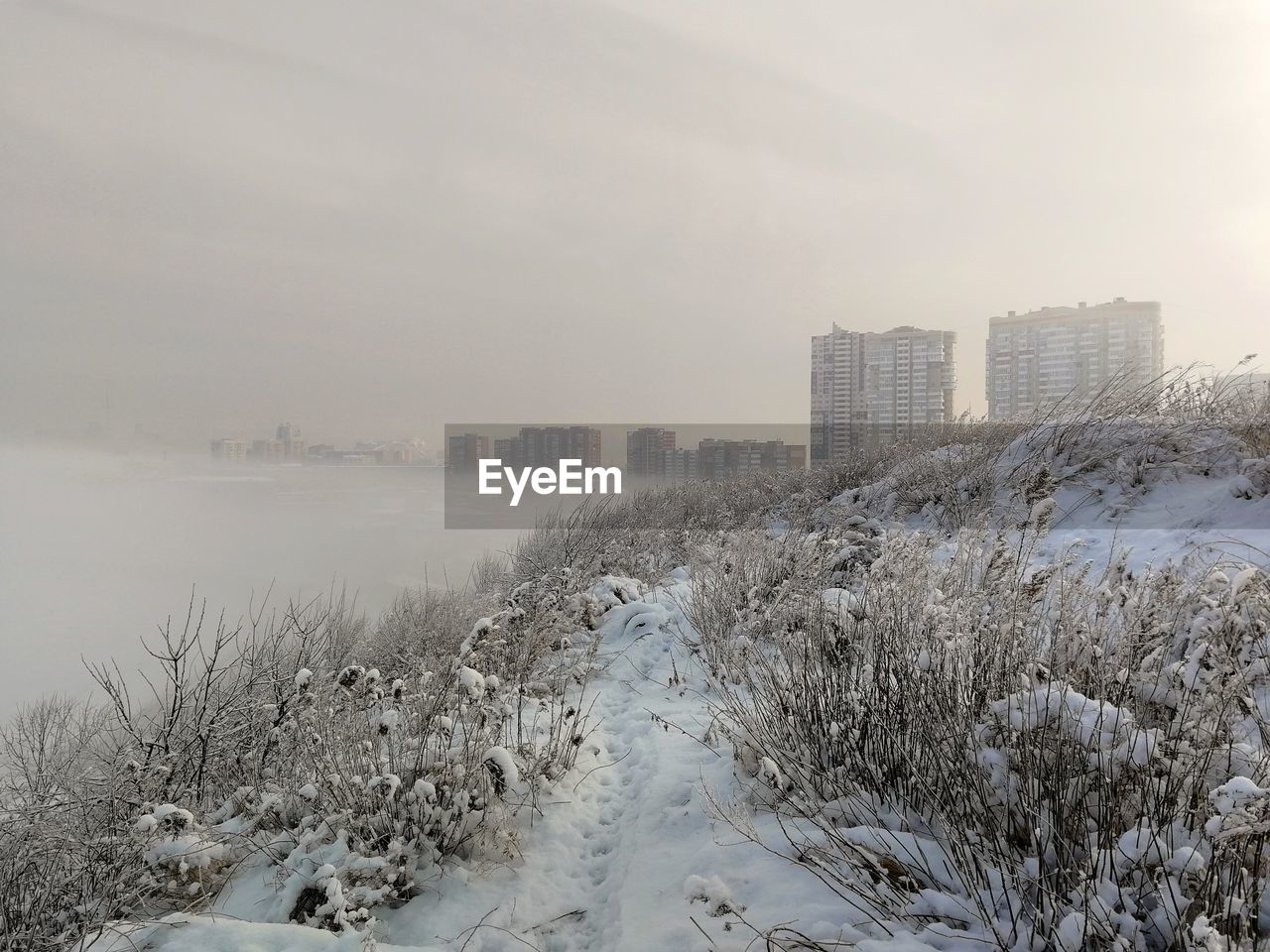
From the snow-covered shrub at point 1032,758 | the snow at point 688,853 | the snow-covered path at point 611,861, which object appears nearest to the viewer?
the snow-covered shrub at point 1032,758

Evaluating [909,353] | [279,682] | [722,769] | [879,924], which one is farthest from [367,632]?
[909,353]

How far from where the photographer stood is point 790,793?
309 centimetres

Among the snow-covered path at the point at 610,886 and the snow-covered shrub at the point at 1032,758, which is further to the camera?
the snow-covered path at the point at 610,886

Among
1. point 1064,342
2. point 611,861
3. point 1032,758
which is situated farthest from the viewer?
point 1064,342

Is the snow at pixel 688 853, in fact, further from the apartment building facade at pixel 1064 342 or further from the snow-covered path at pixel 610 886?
the apartment building facade at pixel 1064 342

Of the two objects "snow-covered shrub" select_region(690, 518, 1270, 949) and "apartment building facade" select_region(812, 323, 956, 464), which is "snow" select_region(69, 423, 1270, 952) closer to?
"snow-covered shrub" select_region(690, 518, 1270, 949)

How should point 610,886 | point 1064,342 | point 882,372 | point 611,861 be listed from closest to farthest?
1. point 610,886
2. point 611,861
3. point 882,372
4. point 1064,342

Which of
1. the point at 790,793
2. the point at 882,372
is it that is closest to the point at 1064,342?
the point at 882,372

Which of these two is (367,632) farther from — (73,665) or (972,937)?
(73,665)

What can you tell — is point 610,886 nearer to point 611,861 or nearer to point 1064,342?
point 611,861

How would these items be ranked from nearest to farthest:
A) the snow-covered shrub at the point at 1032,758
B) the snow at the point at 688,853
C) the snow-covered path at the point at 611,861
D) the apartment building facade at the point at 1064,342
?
the snow-covered shrub at the point at 1032,758 → the snow at the point at 688,853 → the snow-covered path at the point at 611,861 → the apartment building facade at the point at 1064,342

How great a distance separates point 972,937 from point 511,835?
2079 millimetres

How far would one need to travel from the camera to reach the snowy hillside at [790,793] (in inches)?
75.4

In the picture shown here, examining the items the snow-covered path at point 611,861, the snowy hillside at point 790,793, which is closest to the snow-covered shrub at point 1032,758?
the snowy hillside at point 790,793
